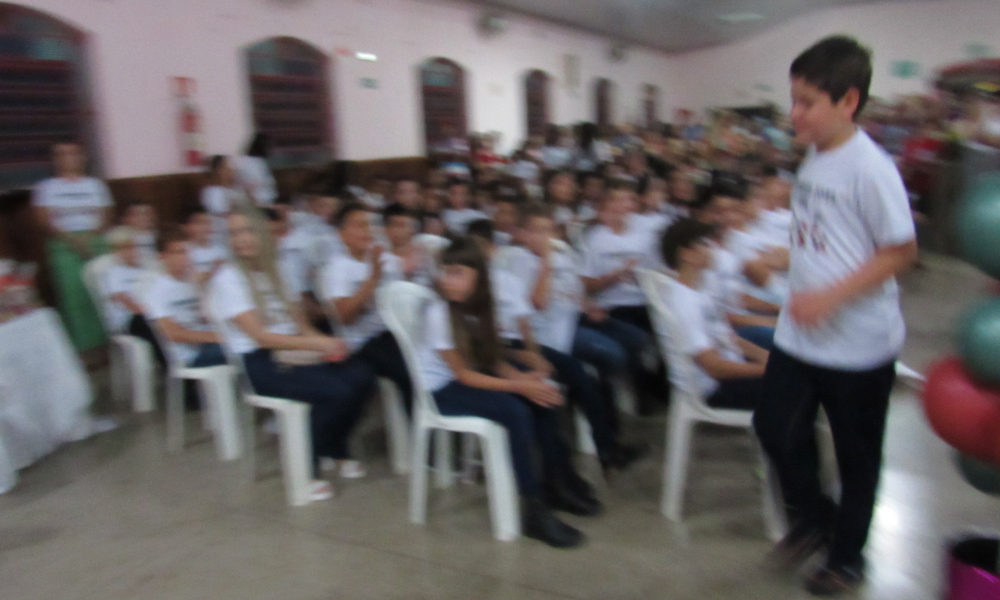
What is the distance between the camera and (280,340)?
2.49 metres

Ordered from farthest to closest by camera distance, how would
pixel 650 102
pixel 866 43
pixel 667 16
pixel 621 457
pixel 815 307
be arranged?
pixel 650 102, pixel 866 43, pixel 667 16, pixel 621 457, pixel 815 307

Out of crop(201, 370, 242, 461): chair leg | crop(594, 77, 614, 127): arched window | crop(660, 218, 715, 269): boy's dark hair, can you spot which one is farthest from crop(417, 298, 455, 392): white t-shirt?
crop(594, 77, 614, 127): arched window

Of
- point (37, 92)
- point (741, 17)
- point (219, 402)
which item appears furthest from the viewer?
point (741, 17)

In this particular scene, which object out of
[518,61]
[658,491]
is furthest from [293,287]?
[518,61]

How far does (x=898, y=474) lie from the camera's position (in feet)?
8.18

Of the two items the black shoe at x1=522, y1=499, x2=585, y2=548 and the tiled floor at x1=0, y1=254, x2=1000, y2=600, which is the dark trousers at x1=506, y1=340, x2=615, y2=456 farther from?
the black shoe at x1=522, y1=499, x2=585, y2=548

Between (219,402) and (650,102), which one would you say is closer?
(219,402)

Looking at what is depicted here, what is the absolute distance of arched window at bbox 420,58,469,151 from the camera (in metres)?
7.87

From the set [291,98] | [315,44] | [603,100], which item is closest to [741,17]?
[603,100]

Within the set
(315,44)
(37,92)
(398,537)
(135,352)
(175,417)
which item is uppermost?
(315,44)

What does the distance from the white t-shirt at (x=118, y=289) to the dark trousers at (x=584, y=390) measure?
1964 mm

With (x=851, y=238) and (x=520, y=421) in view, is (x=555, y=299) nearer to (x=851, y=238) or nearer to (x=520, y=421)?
(x=520, y=421)

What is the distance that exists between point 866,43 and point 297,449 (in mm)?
10888

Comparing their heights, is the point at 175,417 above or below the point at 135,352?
below
